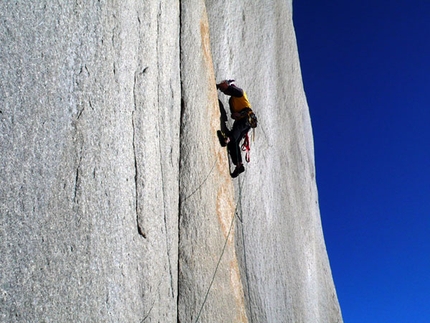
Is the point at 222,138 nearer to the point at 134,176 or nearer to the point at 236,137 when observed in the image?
the point at 236,137

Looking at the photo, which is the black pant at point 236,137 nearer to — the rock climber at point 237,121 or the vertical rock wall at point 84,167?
the rock climber at point 237,121

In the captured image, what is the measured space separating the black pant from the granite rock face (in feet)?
1.23

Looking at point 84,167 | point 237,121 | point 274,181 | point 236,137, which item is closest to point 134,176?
point 84,167

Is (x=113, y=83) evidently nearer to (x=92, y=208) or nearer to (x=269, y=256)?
(x=92, y=208)

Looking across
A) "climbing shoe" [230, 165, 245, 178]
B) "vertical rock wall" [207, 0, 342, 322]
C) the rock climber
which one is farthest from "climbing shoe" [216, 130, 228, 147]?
"vertical rock wall" [207, 0, 342, 322]

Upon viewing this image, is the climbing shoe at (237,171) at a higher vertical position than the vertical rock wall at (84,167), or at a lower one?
higher

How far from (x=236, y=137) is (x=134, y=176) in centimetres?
404

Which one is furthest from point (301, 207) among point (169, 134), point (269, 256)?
point (169, 134)

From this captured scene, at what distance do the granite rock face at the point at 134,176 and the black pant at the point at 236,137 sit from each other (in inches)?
14.7

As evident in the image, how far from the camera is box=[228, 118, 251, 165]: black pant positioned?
30.6 ft

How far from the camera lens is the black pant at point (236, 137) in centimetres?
931

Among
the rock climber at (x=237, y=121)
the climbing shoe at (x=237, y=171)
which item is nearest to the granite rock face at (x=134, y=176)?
the climbing shoe at (x=237, y=171)

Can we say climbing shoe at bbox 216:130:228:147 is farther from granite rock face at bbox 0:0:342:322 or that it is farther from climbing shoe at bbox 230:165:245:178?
climbing shoe at bbox 230:165:245:178

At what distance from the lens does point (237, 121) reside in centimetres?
940
